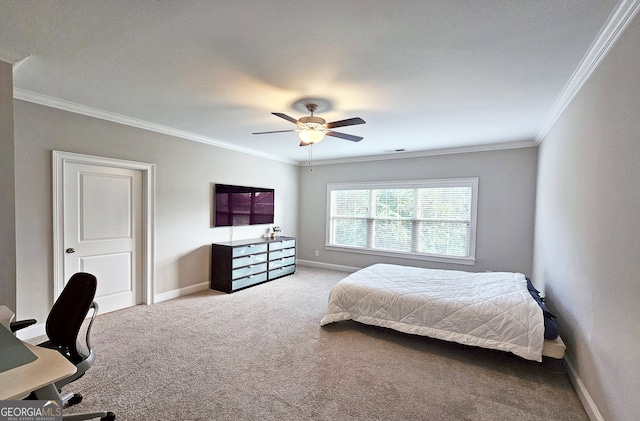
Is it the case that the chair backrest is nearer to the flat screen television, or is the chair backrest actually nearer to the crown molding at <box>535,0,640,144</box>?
the flat screen television

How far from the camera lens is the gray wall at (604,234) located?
58.6 inches

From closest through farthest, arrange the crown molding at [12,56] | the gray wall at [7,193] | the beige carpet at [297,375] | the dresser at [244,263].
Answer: the beige carpet at [297,375] → the crown molding at [12,56] → the gray wall at [7,193] → the dresser at [244,263]

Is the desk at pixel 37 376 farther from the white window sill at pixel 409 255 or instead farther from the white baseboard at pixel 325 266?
the white baseboard at pixel 325 266

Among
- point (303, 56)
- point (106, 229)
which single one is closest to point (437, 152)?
point (303, 56)

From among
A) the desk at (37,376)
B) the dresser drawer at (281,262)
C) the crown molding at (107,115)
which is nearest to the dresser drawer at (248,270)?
the dresser drawer at (281,262)

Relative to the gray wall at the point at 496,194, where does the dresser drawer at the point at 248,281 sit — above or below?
below

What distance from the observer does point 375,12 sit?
5.20 ft

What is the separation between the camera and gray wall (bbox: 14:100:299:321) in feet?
9.47

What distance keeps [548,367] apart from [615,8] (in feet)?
8.87

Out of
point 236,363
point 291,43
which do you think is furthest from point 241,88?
point 236,363

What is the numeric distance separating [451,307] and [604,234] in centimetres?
132

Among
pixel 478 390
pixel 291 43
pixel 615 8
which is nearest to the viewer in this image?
pixel 615 8

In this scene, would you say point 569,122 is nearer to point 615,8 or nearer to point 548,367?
point 615,8

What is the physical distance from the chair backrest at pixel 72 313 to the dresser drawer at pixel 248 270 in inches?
107
